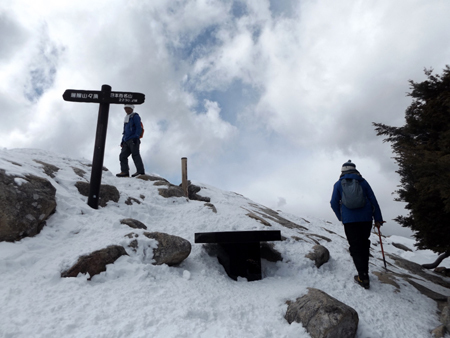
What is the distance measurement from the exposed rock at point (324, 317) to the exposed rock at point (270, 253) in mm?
2055

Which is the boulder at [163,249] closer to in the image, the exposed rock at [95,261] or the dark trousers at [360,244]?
the exposed rock at [95,261]

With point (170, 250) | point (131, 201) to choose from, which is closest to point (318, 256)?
point (170, 250)

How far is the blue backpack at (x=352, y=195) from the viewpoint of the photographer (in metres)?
5.17

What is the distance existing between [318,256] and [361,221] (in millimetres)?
1312

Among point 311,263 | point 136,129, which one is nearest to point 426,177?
point 311,263

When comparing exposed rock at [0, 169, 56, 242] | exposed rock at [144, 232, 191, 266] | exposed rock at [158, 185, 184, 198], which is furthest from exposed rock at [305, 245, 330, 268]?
exposed rock at [0, 169, 56, 242]

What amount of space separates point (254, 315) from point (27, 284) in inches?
122

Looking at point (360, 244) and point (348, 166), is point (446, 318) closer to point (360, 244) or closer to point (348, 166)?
point (360, 244)

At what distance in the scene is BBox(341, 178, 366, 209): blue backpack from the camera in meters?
5.17

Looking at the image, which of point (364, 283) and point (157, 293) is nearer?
point (157, 293)

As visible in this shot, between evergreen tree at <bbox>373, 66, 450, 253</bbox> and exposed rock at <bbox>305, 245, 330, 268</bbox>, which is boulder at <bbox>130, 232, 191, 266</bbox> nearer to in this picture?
exposed rock at <bbox>305, 245, 330, 268</bbox>

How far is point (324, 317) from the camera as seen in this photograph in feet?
11.3

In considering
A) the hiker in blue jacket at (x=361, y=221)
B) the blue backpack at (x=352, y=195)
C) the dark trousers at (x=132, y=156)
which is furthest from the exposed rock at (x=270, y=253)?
the dark trousers at (x=132, y=156)

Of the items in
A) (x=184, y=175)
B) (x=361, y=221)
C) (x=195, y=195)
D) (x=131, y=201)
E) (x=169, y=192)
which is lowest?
(x=361, y=221)
